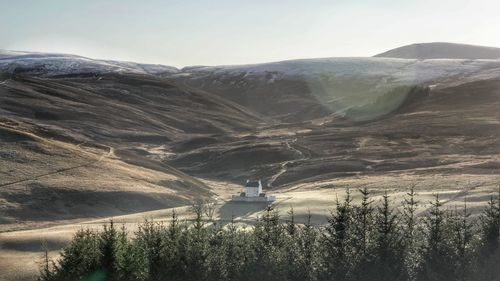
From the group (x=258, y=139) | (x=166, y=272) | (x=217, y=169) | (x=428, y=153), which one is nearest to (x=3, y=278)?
(x=166, y=272)

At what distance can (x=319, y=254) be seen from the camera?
37219 millimetres

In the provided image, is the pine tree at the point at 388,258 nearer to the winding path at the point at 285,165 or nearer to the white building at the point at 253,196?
the white building at the point at 253,196

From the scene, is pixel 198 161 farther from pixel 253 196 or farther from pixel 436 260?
pixel 436 260

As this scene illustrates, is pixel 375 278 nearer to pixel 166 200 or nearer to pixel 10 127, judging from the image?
pixel 166 200

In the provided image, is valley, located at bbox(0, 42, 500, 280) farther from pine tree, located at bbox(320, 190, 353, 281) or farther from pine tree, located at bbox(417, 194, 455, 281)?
pine tree, located at bbox(417, 194, 455, 281)

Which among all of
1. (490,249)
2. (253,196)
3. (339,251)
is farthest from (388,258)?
(253,196)

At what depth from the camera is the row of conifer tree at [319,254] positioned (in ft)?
116

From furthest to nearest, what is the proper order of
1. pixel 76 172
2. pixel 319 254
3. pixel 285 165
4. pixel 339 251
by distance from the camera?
pixel 285 165
pixel 76 172
pixel 319 254
pixel 339 251

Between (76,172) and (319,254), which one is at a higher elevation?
(76,172)

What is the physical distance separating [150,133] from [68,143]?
164 feet

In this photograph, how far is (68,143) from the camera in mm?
120625

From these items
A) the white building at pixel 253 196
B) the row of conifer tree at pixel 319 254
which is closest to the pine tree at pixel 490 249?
the row of conifer tree at pixel 319 254

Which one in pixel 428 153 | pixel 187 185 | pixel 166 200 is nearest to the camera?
pixel 166 200

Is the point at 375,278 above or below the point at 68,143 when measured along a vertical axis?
below
